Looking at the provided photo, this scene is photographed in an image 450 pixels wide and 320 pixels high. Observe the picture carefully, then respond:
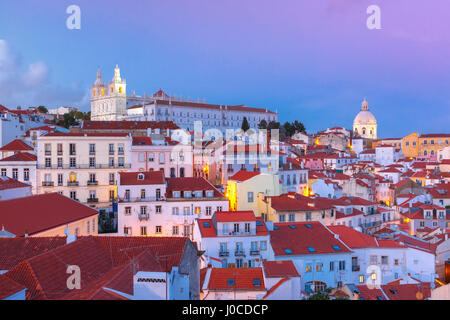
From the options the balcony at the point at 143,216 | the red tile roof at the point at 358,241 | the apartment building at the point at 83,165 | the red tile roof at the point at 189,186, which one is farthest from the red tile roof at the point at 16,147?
the red tile roof at the point at 358,241

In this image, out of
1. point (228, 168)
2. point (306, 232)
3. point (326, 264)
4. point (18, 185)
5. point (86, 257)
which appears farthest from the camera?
point (228, 168)

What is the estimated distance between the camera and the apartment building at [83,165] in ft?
104

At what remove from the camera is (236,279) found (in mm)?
14883

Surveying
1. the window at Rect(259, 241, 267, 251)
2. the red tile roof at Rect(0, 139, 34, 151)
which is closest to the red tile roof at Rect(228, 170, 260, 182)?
the window at Rect(259, 241, 267, 251)

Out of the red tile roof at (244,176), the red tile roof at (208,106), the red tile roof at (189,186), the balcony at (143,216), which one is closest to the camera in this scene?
the balcony at (143,216)

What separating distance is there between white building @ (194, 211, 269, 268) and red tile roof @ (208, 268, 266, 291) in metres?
5.73

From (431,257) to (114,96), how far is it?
82.5 meters

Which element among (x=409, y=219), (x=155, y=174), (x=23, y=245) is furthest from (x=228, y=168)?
(x=23, y=245)

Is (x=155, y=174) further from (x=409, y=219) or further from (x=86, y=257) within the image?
(x=409, y=219)

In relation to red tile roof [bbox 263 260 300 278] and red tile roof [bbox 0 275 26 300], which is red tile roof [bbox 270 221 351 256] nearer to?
red tile roof [bbox 263 260 300 278]

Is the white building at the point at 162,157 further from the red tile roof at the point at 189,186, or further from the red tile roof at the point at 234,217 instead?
the red tile roof at the point at 234,217

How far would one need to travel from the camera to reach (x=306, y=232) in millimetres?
22891

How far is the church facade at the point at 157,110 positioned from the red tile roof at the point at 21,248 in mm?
73917
